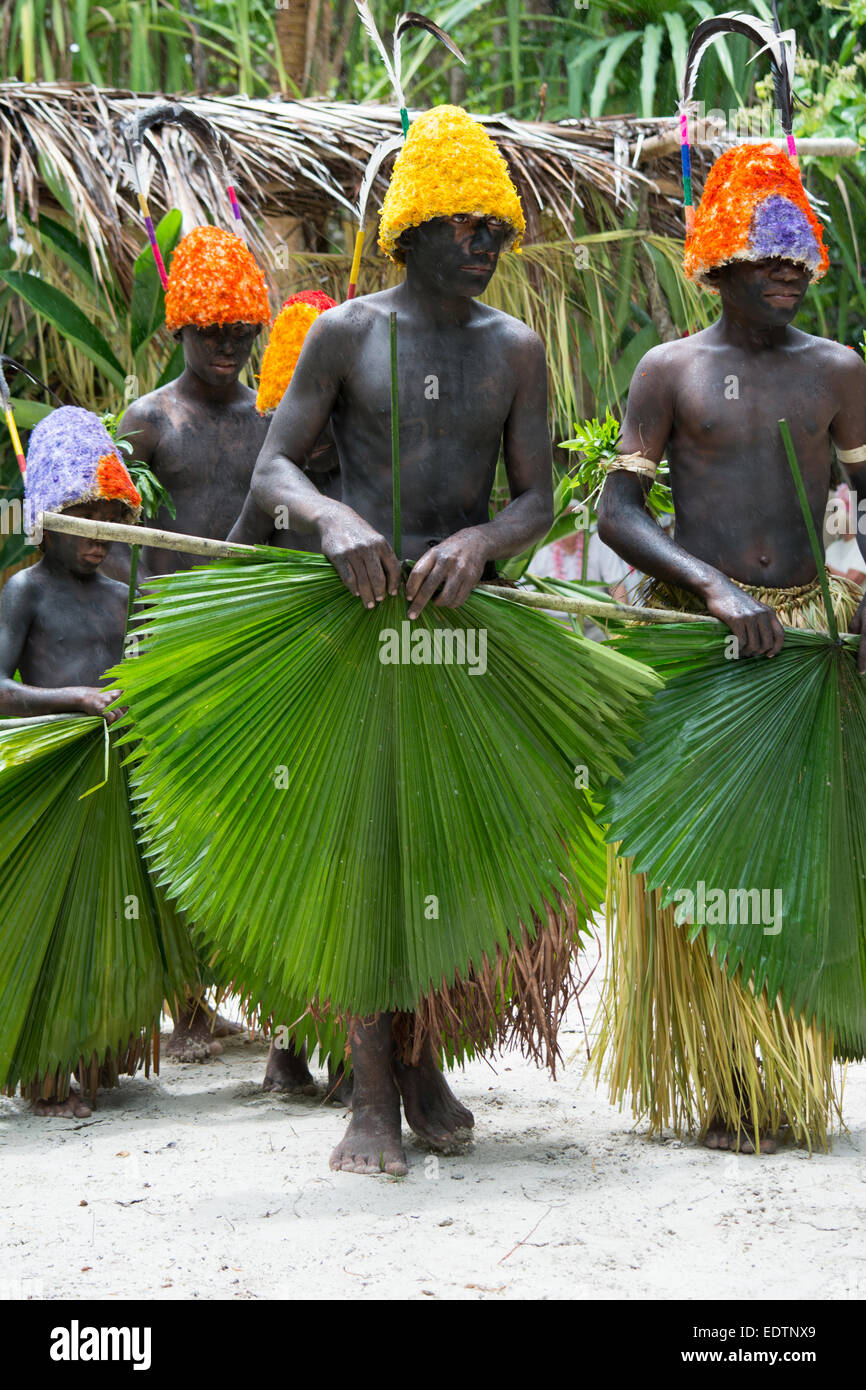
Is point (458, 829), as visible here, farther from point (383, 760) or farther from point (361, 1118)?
point (361, 1118)

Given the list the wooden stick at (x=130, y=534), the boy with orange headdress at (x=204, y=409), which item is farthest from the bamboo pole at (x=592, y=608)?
the boy with orange headdress at (x=204, y=409)

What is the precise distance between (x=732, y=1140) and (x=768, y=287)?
5.92 feet

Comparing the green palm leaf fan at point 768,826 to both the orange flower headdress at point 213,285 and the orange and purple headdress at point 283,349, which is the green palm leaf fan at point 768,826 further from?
the orange flower headdress at point 213,285

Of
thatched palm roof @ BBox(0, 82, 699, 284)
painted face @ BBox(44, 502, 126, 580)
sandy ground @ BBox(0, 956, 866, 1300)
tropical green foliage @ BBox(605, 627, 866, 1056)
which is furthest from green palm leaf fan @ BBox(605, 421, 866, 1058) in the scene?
thatched palm roof @ BBox(0, 82, 699, 284)

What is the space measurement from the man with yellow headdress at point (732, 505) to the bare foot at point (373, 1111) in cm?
53

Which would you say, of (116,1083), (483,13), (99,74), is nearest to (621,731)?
(116,1083)

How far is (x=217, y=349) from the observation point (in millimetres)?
4352

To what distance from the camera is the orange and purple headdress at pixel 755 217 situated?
3.18 meters

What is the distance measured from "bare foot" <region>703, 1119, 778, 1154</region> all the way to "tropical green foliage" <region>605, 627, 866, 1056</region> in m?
0.31

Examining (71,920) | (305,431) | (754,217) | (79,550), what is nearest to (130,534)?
(305,431)

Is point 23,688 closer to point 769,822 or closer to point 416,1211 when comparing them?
point 416,1211

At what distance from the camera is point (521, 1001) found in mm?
3084

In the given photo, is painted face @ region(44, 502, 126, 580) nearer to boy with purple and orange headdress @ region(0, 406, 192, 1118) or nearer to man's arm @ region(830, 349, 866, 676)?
boy with purple and orange headdress @ region(0, 406, 192, 1118)
